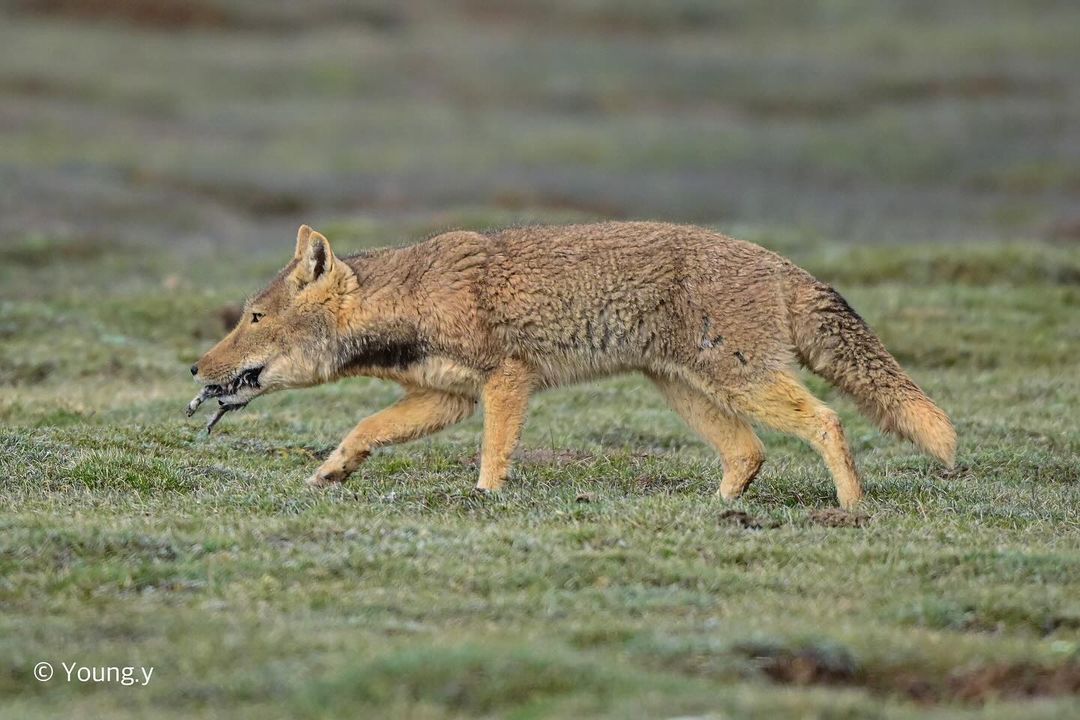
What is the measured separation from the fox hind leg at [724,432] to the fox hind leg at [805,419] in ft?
1.65

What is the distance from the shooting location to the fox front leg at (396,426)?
11492 mm

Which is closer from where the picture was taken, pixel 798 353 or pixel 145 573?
pixel 145 573

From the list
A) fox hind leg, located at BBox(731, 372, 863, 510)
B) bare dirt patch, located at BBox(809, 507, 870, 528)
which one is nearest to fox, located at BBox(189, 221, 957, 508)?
fox hind leg, located at BBox(731, 372, 863, 510)

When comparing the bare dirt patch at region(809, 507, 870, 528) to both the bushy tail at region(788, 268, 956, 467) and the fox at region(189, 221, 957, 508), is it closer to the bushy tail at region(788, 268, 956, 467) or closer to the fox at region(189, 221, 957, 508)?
the fox at region(189, 221, 957, 508)

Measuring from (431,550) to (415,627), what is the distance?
1.37 m

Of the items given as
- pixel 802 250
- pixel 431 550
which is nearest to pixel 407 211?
pixel 802 250

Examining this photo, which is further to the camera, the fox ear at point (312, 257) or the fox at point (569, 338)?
the fox ear at point (312, 257)

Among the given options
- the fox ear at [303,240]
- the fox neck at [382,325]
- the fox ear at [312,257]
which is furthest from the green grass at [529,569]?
the fox ear at [303,240]

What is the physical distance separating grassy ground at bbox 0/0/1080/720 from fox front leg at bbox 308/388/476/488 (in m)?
0.24

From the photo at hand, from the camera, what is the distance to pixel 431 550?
9.46 meters

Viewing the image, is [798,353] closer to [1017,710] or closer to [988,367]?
[1017,710]

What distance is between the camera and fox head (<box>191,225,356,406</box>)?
11719mm

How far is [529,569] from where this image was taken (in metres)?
9.11

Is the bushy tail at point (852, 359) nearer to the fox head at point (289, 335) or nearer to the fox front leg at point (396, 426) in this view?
the fox front leg at point (396, 426)
